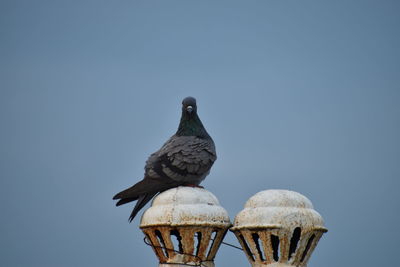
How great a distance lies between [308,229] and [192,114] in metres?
3.85

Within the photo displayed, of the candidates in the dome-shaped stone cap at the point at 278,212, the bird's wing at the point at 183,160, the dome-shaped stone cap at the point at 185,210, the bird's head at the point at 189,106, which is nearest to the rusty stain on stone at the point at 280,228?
the dome-shaped stone cap at the point at 278,212

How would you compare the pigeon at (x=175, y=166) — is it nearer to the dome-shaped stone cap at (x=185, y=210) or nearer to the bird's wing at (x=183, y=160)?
the bird's wing at (x=183, y=160)

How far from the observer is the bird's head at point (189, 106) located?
47.1 ft

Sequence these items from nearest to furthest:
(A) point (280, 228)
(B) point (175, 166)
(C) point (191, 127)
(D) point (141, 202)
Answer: (A) point (280, 228) → (B) point (175, 166) → (D) point (141, 202) → (C) point (191, 127)

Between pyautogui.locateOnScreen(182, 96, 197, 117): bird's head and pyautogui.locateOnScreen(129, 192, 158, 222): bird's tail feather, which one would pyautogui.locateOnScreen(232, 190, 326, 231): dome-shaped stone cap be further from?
pyautogui.locateOnScreen(182, 96, 197, 117): bird's head

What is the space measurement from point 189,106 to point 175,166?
163cm

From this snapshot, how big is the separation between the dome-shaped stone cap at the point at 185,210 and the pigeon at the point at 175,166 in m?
0.40

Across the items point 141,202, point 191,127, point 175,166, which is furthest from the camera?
point 191,127

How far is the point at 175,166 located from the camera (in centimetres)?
1342

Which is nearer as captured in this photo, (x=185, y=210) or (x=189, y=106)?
(x=185, y=210)

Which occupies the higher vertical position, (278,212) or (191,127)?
(191,127)

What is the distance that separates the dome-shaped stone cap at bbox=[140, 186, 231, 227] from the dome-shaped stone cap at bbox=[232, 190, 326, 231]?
50 cm

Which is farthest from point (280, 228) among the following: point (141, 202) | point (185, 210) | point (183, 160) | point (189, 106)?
point (189, 106)

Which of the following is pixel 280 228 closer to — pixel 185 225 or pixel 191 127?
pixel 185 225
